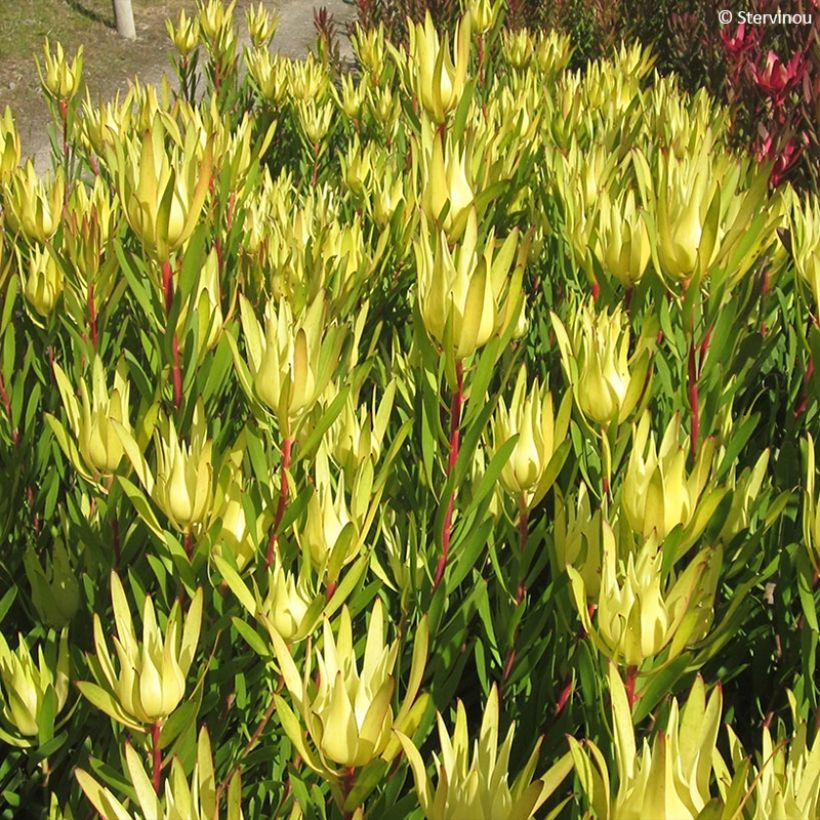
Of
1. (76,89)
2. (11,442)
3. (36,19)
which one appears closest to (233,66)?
(76,89)

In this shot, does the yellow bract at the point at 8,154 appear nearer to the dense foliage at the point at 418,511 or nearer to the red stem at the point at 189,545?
the dense foliage at the point at 418,511

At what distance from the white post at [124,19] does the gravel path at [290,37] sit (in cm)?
43

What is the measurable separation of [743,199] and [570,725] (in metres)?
0.65

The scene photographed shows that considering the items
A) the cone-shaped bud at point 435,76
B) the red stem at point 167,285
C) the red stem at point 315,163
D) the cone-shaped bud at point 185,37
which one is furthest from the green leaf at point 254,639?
the cone-shaped bud at point 185,37

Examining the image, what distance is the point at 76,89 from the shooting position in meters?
2.49

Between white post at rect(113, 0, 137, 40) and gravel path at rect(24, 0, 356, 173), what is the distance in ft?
1.40

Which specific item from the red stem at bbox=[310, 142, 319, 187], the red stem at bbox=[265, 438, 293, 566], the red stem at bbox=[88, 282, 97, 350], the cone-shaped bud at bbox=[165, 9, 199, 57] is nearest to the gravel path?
the cone-shaped bud at bbox=[165, 9, 199, 57]

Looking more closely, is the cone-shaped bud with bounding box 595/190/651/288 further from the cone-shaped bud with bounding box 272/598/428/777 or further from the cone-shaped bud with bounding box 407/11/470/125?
the cone-shaped bud with bounding box 272/598/428/777

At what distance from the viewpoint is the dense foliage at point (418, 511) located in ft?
2.53

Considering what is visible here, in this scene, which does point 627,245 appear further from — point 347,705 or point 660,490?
point 347,705

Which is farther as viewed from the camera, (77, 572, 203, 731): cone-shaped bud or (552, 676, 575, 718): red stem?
(552, 676, 575, 718): red stem

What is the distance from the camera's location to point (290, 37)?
8.62 meters

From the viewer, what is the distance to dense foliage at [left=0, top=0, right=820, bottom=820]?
30.4 inches

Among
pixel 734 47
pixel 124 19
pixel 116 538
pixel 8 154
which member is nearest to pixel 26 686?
pixel 116 538
